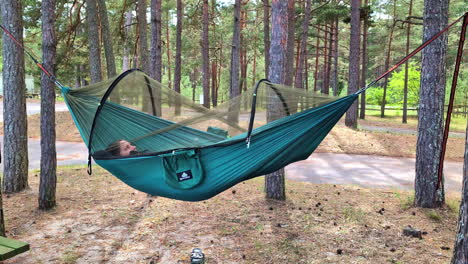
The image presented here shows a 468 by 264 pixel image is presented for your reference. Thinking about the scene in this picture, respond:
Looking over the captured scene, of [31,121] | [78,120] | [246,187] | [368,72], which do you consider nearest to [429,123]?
[246,187]

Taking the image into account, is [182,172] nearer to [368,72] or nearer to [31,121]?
[31,121]

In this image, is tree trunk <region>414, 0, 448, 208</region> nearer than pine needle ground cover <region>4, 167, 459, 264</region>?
No

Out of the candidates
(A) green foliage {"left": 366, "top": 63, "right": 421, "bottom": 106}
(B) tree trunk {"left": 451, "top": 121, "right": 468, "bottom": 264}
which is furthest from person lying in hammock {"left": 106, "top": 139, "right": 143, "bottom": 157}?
(A) green foliage {"left": 366, "top": 63, "right": 421, "bottom": 106}

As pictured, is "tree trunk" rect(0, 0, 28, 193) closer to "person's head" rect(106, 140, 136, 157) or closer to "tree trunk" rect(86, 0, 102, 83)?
"person's head" rect(106, 140, 136, 157)

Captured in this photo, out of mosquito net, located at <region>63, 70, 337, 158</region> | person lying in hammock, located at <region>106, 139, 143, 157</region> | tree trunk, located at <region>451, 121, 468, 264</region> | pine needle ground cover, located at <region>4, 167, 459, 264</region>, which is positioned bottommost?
pine needle ground cover, located at <region>4, 167, 459, 264</region>

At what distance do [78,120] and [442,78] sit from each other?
139 inches

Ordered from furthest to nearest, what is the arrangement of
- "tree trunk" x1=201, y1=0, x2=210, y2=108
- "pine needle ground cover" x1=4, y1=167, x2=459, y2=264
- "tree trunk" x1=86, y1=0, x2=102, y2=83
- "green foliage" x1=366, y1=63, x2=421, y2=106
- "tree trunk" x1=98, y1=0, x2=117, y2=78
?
1. "green foliage" x1=366, y1=63, x2=421, y2=106
2. "tree trunk" x1=201, y1=0, x2=210, y2=108
3. "tree trunk" x1=98, y1=0, x2=117, y2=78
4. "tree trunk" x1=86, y1=0, x2=102, y2=83
5. "pine needle ground cover" x1=4, y1=167, x2=459, y2=264

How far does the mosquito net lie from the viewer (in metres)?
2.72

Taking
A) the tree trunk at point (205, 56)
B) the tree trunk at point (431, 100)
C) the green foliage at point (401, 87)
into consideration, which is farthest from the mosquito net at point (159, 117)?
the green foliage at point (401, 87)

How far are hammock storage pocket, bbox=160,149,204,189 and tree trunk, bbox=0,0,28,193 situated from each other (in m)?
2.53

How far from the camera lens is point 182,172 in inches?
97.0

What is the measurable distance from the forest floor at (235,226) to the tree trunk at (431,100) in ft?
1.30

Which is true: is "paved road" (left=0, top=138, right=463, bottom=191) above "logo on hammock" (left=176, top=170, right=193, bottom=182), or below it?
below

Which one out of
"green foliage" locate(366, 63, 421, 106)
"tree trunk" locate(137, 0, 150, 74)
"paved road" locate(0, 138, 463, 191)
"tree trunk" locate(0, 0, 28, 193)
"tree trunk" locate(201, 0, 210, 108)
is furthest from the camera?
"green foliage" locate(366, 63, 421, 106)
